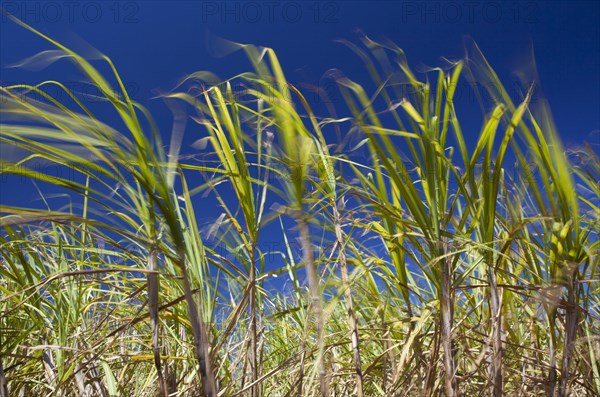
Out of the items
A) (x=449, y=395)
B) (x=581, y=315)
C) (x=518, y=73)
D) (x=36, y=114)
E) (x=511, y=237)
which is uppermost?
(x=518, y=73)

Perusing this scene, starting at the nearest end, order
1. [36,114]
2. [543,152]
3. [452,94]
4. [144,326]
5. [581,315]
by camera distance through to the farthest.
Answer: [36,114]
[543,152]
[452,94]
[581,315]
[144,326]

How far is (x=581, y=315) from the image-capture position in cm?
120

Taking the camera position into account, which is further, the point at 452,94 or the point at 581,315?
the point at 581,315

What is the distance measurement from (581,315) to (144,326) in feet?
4.93

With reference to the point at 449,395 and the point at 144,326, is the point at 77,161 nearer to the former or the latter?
the point at 449,395

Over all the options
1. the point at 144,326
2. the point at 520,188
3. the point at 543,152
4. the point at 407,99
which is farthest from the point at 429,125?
the point at 144,326

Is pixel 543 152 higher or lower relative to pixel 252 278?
higher

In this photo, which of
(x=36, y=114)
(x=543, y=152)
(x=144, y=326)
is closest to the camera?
(x=36, y=114)

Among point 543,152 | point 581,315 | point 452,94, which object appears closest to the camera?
point 543,152

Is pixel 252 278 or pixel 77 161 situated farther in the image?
pixel 252 278

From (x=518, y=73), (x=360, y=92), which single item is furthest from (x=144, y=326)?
(x=518, y=73)

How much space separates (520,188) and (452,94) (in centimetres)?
41

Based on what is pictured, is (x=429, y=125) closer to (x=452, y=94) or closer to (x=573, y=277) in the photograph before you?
(x=452, y=94)

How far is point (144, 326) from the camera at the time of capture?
182 cm
